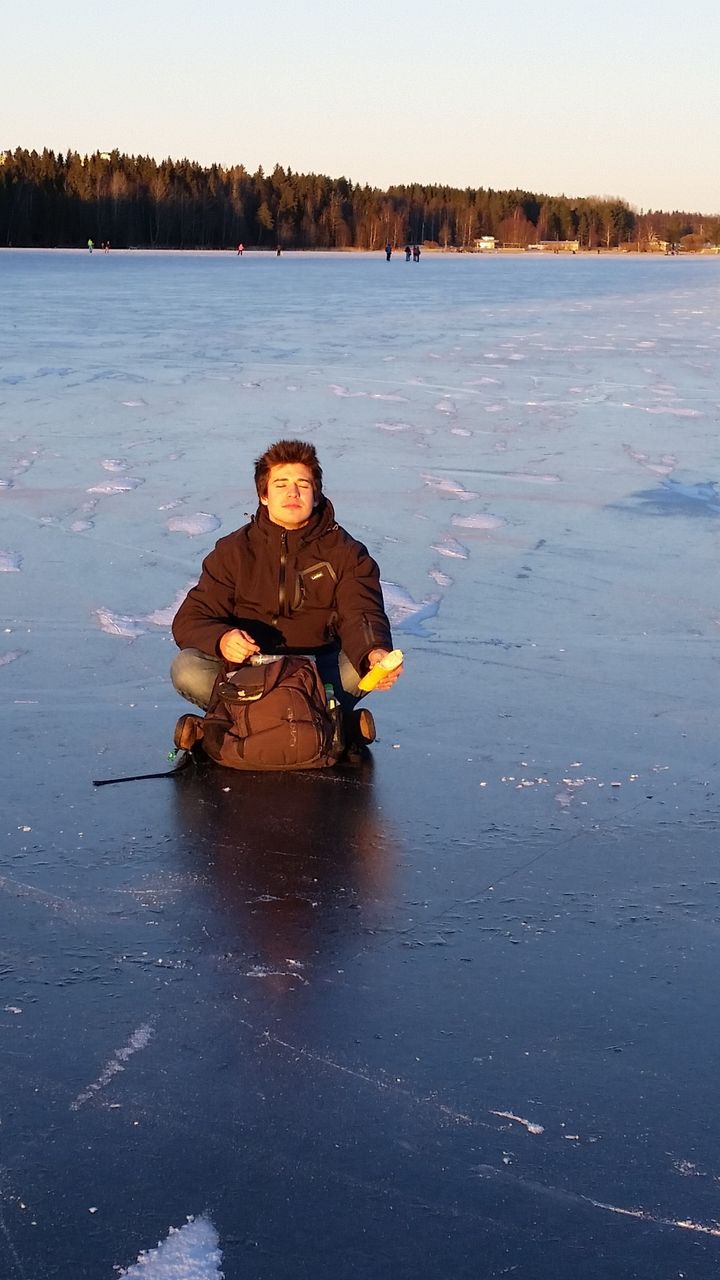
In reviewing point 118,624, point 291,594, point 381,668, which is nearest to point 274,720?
point 381,668

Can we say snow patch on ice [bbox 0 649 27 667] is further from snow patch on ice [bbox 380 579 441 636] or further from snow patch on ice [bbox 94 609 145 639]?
snow patch on ice [bbox 380 579 441 636]

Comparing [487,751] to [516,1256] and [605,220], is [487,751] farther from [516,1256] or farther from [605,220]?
[605,220]

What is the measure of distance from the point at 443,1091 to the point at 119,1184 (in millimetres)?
584

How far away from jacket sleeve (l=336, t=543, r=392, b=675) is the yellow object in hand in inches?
3.6

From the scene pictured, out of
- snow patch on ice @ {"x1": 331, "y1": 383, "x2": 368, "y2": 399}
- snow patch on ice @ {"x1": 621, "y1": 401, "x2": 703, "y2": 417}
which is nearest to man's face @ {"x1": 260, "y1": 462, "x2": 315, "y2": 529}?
snow patch on ice @ {"x1": 621, "y1": 401, "x2": 703, "y2": 417}

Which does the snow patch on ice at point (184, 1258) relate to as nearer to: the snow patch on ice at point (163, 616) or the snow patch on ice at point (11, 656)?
the snow patch on ice at point (11, 656)

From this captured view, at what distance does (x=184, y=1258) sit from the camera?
6.51 ft

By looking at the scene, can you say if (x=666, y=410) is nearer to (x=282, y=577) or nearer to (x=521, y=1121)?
(x=282, y=577)

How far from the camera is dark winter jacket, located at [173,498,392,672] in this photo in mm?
4188

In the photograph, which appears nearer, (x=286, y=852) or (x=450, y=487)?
(x=286, y=852)

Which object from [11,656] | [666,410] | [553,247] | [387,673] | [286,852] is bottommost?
[286,852]

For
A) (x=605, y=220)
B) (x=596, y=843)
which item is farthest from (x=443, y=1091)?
(x=605, y=220)

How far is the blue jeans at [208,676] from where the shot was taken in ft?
13.9

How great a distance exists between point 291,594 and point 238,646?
0.34 m
